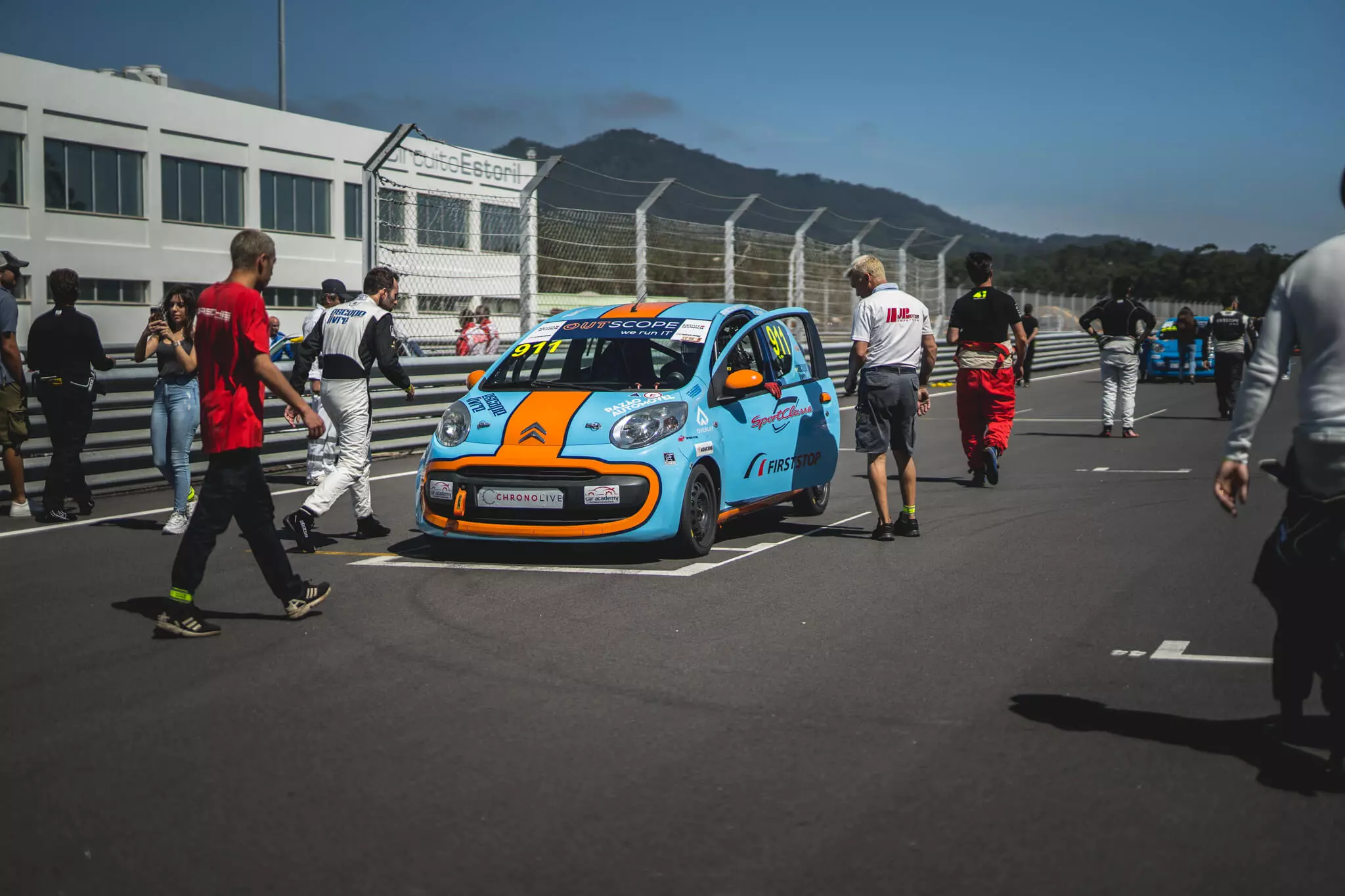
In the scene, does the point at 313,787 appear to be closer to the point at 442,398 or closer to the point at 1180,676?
the point at 1180,676

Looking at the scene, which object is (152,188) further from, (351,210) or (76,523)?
(76,523)

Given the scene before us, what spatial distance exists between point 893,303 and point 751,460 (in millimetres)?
1400

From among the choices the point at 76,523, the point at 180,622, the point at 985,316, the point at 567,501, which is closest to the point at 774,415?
the point at 567,501

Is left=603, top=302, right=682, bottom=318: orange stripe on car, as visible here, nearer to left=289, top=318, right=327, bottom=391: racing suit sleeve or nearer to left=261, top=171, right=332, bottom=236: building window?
left=289, top=318, right=327, bottom=391: racing suit sleeve

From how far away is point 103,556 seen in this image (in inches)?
338

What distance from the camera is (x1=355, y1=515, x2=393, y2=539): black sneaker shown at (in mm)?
9344

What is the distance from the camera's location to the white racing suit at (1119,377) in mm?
16859

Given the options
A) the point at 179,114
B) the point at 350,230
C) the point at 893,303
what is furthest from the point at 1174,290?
the point at 893,303

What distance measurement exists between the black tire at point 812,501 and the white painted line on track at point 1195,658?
13.9 feet

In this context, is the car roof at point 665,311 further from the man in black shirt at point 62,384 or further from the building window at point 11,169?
the building window at point 11,169

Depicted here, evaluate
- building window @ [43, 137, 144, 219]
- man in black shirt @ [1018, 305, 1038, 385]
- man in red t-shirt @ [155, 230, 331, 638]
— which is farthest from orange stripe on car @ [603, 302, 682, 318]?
building window @ [43, 137, 144, 219]

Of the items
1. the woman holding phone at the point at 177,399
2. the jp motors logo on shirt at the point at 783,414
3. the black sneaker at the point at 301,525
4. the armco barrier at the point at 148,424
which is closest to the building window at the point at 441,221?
the armco barrier at the point at 148,424

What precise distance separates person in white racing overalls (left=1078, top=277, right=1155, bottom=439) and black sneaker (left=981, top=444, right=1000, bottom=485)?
468cm

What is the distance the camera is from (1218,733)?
478 cm
